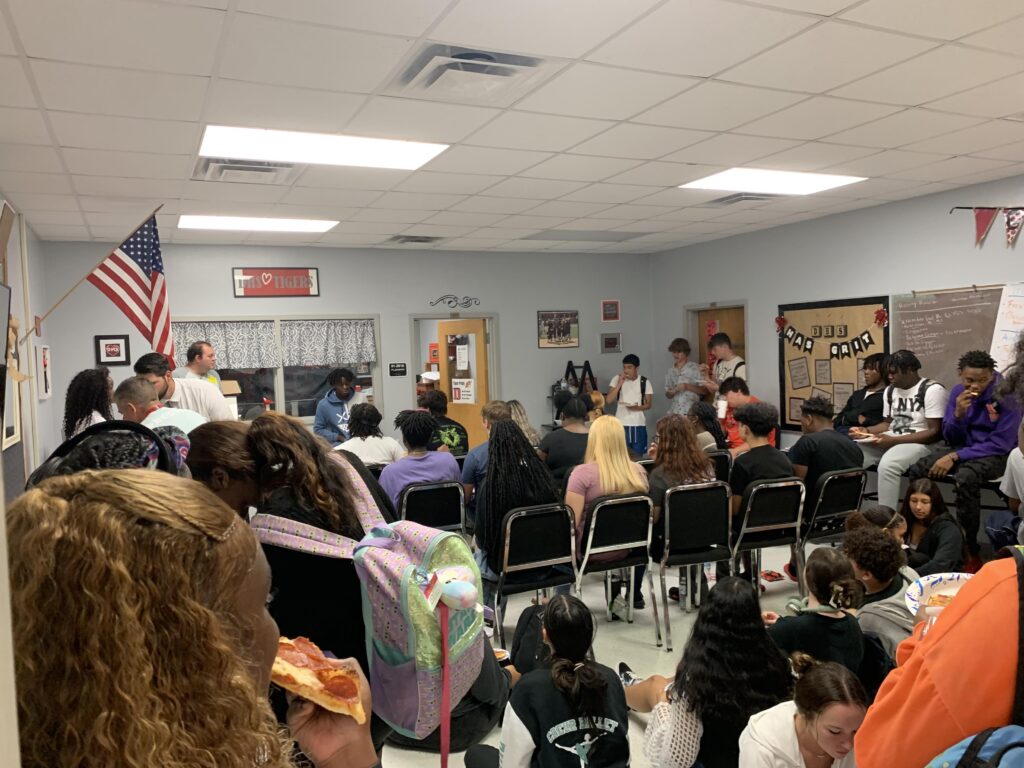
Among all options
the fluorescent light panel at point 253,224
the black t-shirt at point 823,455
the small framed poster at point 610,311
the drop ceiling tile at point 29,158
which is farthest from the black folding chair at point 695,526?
the small framed poster at point 610,311

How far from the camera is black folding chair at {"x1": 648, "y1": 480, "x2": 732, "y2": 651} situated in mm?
3928

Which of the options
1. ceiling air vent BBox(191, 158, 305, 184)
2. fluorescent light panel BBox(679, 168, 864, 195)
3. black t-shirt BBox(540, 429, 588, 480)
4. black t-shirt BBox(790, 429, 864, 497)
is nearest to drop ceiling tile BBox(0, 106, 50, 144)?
ceiling air vent BBox(191, 158, 305, 184)

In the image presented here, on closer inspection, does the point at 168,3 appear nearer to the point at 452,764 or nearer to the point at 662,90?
the point at 662,90

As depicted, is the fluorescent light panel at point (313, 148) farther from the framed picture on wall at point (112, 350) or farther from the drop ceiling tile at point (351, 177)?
the framed picture on wall at point (112, 350)

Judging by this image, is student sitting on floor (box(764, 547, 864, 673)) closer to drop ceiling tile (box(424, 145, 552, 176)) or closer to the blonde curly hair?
the blonde curly hair

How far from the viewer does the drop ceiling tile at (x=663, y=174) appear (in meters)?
4.79

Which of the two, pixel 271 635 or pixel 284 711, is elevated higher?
pixel 271 635

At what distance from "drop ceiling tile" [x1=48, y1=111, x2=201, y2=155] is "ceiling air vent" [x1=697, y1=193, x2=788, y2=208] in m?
4.12

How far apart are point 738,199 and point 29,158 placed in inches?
200

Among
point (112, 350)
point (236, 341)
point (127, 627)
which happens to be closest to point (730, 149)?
point (127, 627)

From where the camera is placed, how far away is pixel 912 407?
19.2 ft

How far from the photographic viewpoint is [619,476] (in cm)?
403

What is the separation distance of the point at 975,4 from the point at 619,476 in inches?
102

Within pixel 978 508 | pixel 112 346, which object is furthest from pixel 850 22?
pixel 112 346
